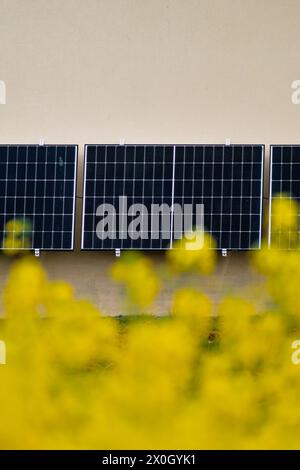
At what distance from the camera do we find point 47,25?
1427 centimetres

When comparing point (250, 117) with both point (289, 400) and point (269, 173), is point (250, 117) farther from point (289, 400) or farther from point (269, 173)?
point (289, 400)

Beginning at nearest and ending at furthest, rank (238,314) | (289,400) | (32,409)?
(32,409) → (289,400) → (238,314)

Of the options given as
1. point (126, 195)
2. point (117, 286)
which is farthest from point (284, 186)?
point (117, 286)

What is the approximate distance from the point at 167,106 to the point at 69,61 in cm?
152

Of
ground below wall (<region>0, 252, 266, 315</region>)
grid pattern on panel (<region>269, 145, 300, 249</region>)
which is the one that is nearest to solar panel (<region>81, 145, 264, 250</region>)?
grid pattern on panel (<region>269, 145, 300, 249</region>)

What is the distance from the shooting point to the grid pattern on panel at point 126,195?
1363cm

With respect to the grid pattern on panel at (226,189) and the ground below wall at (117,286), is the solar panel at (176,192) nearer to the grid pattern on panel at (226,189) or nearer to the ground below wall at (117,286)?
the grid pattern on panel at (226,189)

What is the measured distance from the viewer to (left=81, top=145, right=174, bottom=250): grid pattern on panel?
1363cm

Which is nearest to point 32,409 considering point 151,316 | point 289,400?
point 289,400

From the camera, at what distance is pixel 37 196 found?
13.8 metres

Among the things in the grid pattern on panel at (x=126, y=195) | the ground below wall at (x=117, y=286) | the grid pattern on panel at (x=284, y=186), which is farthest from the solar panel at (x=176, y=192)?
the ground below wall at (x=117, y=286)

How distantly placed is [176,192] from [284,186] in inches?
57.2

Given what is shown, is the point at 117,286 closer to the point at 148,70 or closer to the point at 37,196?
the point at 37,196

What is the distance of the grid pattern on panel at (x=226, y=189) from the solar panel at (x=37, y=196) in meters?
1.49
